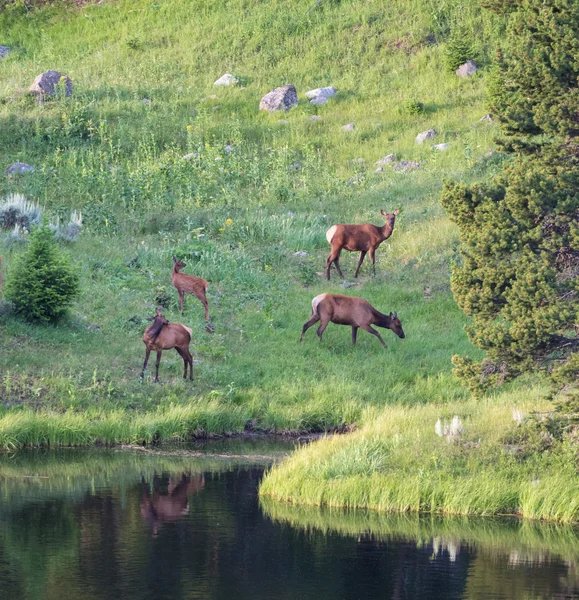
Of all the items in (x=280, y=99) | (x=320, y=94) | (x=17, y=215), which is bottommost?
(x=17, y=215)

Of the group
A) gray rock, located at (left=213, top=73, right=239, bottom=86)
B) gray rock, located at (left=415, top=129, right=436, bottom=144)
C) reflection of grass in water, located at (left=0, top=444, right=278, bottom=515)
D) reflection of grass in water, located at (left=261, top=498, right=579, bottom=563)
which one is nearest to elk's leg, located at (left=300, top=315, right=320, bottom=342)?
reflection of grass in water, located at (left=0, top=444, right=278, bottom=515)

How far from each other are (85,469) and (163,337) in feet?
12.4

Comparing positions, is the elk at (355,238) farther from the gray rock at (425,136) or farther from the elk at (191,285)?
the gray rock at (425,136)

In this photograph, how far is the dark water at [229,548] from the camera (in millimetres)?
10852

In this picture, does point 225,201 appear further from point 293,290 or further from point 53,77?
point 53,77

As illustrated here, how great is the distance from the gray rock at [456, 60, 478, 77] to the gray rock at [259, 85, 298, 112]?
6050 millimetres

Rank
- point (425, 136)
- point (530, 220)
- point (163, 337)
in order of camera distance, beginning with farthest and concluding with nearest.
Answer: point (425, 136)
point (163, 337)
point (530, 220)

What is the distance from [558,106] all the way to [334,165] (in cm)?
1955

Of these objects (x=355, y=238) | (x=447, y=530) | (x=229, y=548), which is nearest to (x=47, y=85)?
(x=355, y=238)

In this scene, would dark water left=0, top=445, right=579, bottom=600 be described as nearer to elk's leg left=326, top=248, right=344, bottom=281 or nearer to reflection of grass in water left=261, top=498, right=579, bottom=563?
reflection of grass in water left=261, top=498, right=579, bottom=563

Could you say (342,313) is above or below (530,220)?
below

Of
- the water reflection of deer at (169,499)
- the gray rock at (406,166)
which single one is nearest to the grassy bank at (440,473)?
the water reflection of deer at (169,499)

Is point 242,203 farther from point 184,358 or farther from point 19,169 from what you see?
point 184,358

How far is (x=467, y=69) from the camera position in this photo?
125 feet
